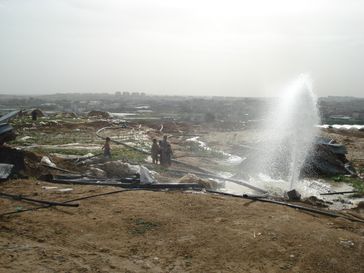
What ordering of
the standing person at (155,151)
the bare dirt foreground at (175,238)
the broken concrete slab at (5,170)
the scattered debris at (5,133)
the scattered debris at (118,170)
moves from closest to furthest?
the bare dirt foreground at (175,238) < the broken concrete slab at (5,170) < the scattered debris at (118,170) < the scattered debris at (5,133) < the standing person at (155,151)

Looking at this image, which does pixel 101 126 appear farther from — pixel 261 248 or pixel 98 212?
pixel 261 248

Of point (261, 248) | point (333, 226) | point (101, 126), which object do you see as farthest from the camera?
point (101, 126)

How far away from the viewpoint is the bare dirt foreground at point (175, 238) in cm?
651

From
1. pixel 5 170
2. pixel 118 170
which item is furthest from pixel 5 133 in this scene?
pixel 118 170

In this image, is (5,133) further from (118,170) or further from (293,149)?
(293,149)

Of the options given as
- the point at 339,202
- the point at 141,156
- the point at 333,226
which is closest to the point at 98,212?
the point at 333,226

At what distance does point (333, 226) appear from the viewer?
8.55 meters

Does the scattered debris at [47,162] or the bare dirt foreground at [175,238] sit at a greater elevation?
the scattered debris at [47,162]

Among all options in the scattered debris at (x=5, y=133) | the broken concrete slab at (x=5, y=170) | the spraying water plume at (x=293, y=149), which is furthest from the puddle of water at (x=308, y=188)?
the scattered debris at (x=5, y=133)

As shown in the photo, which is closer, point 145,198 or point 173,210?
point 173,210

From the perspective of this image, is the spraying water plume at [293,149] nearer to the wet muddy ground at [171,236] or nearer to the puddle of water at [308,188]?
the puddle of water at [308,188]

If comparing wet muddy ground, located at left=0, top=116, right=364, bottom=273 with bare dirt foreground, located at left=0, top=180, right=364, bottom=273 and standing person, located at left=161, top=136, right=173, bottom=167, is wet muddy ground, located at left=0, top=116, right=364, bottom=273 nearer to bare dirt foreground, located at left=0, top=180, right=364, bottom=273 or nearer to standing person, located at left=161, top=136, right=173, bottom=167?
bare dirt foreground, located at left=0, top=180, right=364, bottom=273

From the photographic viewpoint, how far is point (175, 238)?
7570mm

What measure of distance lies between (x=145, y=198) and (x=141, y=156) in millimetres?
8686
